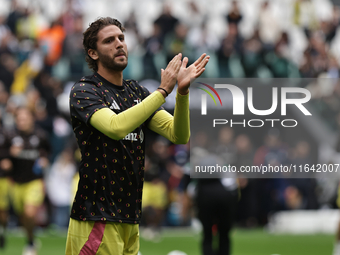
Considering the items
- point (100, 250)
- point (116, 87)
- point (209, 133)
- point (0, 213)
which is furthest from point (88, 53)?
point (0, 213)

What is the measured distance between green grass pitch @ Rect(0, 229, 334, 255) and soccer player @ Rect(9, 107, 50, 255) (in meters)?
0.98

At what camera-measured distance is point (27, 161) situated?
32.6ft

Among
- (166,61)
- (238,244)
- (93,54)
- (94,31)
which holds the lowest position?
(238,244)

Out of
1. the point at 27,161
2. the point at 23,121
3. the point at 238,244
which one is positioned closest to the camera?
the point at 23,121

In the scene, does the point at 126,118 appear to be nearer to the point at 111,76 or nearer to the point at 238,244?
the point at 111,76

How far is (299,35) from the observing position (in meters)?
15.7

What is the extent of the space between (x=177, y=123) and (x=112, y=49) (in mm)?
635

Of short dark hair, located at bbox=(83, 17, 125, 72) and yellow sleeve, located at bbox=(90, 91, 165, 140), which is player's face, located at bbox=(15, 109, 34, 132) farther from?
yellow sleeve, located at bbox=(90, 91, 165, 140)

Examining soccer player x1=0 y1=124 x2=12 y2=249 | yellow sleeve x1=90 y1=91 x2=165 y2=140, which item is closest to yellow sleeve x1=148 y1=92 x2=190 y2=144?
yellow sleeve x1=90 y1=91 x2=165 y2=140

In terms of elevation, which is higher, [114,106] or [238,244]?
[114,106]

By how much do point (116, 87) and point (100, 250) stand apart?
1051mm

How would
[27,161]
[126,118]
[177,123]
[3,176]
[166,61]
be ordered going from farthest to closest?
[166,61]
[3,176]
[27,161]
[177,123]
[126,118]

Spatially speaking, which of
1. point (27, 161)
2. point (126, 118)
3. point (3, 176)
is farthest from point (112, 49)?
point (3, 176)

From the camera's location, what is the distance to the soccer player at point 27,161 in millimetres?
9766
